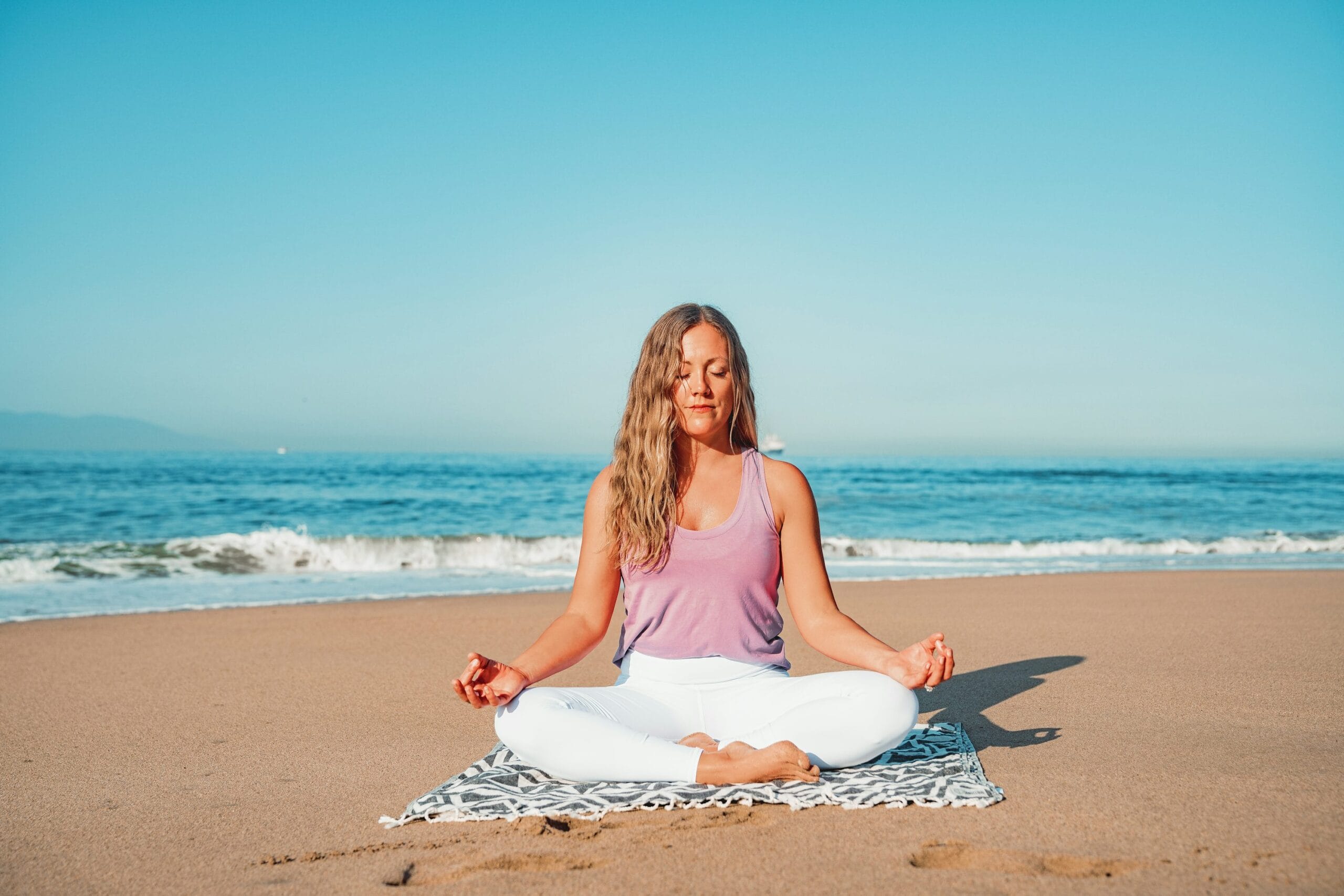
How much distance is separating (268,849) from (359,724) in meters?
1.63

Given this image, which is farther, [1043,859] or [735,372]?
[735,372]

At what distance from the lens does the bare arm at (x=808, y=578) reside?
125 inches

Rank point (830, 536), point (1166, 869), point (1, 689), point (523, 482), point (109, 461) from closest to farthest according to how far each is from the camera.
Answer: point (1166, 869) → point (1, 689) → point (830, 536) → point (523, 482) → point (109, 461)

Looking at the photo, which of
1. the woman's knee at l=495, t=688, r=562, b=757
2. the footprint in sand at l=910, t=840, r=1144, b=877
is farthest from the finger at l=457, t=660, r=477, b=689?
the footprint in sand at l=910, t=840, r=1144, b=877

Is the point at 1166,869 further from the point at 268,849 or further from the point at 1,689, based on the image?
the point at 1,689

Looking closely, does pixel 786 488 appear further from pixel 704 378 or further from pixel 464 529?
pixel 464 529

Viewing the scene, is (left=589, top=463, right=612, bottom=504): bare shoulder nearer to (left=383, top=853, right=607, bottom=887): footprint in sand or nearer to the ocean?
(left=383, top=853, right=607, bottom=887): footprint in sand

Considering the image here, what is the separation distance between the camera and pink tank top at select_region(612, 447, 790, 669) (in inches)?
129

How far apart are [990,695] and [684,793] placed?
2.49 m

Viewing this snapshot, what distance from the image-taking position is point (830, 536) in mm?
17016

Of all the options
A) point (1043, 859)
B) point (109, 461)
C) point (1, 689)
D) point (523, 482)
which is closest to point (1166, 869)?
point (1043, 859)

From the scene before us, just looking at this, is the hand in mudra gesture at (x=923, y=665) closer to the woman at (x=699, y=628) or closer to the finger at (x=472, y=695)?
the woman at (x=699, y=628)

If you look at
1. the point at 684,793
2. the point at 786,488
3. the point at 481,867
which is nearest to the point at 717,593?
the point at 786,488

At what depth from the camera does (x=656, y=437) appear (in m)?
3.47
